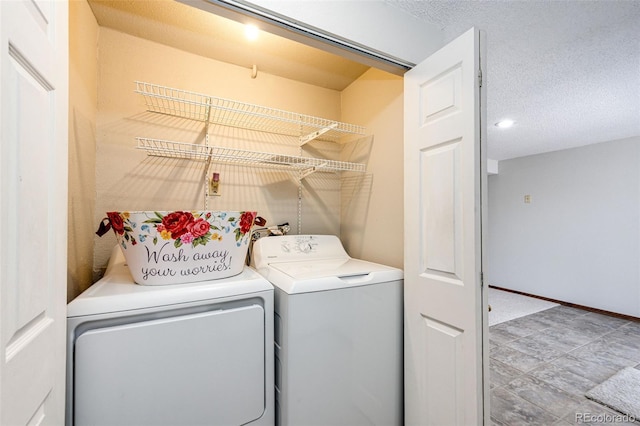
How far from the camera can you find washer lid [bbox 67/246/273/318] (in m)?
0.94

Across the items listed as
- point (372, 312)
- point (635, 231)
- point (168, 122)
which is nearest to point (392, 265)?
point (372, 312)

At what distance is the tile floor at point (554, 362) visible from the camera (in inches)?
77.2

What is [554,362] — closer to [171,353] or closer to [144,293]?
[171,353]

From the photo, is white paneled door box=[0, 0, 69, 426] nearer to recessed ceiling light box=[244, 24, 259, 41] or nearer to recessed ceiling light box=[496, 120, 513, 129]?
recessed ceiling light box=[244, 24, 259, 41]

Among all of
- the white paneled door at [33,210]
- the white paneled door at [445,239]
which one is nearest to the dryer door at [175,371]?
the white paneled door at [33,210]

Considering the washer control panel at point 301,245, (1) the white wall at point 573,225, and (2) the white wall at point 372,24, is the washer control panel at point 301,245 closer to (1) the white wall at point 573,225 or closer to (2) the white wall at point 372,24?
(2) the white wall at point 372,24

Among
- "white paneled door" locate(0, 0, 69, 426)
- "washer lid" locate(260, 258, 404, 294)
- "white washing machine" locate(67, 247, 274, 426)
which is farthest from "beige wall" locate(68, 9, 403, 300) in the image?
"white paneled door" locate(0, 0, 69, 426)

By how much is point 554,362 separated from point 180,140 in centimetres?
377

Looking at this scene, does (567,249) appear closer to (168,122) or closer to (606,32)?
(606,32)

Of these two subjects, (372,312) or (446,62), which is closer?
(446,62)

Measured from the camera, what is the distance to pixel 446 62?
1.24m

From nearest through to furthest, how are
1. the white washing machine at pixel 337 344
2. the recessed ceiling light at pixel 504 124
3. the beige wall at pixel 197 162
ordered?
the white washing machine at pixel 337 344
the beige wall at pixel 197 162
the recessed ceiling light at pixel 504 124

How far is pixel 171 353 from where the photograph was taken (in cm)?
103

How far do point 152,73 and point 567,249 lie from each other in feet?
19.5
